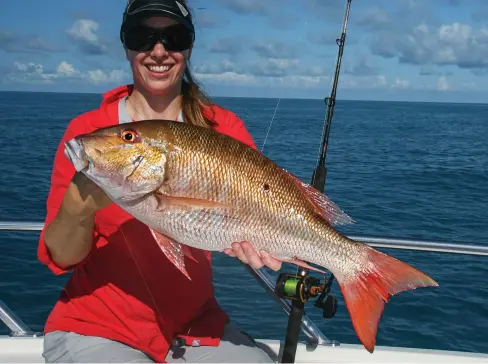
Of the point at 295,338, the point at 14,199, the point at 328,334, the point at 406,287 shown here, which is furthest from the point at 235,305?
the point at 14,199

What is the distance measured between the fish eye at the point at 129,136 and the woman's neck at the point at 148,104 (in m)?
0.65

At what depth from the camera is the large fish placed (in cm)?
229

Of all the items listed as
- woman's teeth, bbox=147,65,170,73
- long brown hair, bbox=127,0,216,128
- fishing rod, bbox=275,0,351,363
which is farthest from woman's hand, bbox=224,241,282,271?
woman's teeth, bbox=147,65,170,73

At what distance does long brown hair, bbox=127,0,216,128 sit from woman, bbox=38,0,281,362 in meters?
0.02

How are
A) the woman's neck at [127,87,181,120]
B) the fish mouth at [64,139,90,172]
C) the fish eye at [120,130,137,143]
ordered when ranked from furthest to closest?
the woman's neck at [127,87,181,120]
the fish eye at [120,130,137,143]
the fish mouth at [64,139,90,172]

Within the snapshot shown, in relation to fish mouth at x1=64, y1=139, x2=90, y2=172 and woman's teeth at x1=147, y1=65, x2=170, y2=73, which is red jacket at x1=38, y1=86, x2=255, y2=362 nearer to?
woman's teeth at x1=147, y1=65, x2=170, y2=73

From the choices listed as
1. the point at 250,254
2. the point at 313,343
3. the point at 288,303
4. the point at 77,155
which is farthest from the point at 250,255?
the point at 313,343

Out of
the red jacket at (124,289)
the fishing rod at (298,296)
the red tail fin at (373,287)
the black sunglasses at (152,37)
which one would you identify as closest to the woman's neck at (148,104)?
the red jacket at (124,289)

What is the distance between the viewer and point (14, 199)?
15.3 m

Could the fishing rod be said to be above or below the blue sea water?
above

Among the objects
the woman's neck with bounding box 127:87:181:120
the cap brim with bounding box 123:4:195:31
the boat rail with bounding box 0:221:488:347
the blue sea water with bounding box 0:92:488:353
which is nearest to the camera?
the cap brim with bounding box 123:4:195:31

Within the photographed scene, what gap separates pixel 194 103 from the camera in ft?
10.1

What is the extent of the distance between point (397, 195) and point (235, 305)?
12.0m

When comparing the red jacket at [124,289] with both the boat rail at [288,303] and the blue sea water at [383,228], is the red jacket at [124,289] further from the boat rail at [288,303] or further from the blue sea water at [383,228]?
the blue sea water at [383,228]
